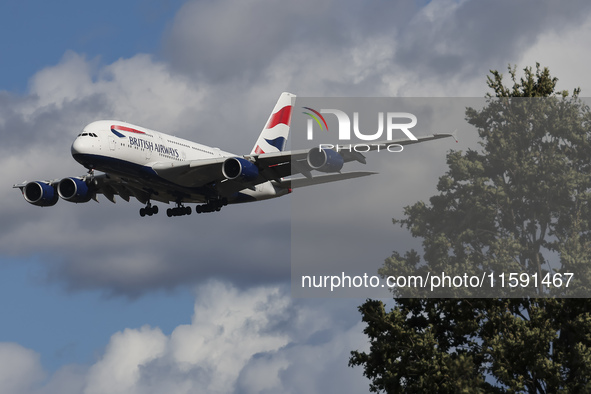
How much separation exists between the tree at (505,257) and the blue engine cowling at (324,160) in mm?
12798

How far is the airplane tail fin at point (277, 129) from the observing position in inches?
2876

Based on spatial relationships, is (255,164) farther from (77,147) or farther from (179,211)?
(77,147)

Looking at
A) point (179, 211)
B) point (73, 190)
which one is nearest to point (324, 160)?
point (179, 211)

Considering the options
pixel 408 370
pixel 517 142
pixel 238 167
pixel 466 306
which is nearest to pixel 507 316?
pixel 466 306

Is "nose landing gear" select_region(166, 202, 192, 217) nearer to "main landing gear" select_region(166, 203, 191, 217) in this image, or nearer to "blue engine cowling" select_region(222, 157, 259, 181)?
"main landing gear" select_region(166, 203, 191, 217)

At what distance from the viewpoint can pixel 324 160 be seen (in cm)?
5159

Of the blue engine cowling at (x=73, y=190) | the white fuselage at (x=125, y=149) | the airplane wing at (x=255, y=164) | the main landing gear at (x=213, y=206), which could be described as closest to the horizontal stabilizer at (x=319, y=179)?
the airplane wing at (x=255, y=164)

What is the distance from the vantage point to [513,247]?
36.4m

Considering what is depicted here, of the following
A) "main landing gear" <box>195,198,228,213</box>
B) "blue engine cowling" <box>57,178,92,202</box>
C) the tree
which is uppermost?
"blue engine cowling" <box>57,178,92,202</box>

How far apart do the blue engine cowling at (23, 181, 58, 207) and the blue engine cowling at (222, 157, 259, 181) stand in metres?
15.0

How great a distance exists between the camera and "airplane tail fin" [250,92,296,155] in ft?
240

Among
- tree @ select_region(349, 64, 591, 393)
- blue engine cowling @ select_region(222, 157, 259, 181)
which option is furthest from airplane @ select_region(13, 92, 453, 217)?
tree @ select_region(349, 64, 591, 393)

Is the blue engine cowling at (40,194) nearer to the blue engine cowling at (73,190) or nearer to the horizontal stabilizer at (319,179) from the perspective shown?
the blue engine cowling at (73,190)

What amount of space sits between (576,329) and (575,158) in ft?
31.8
